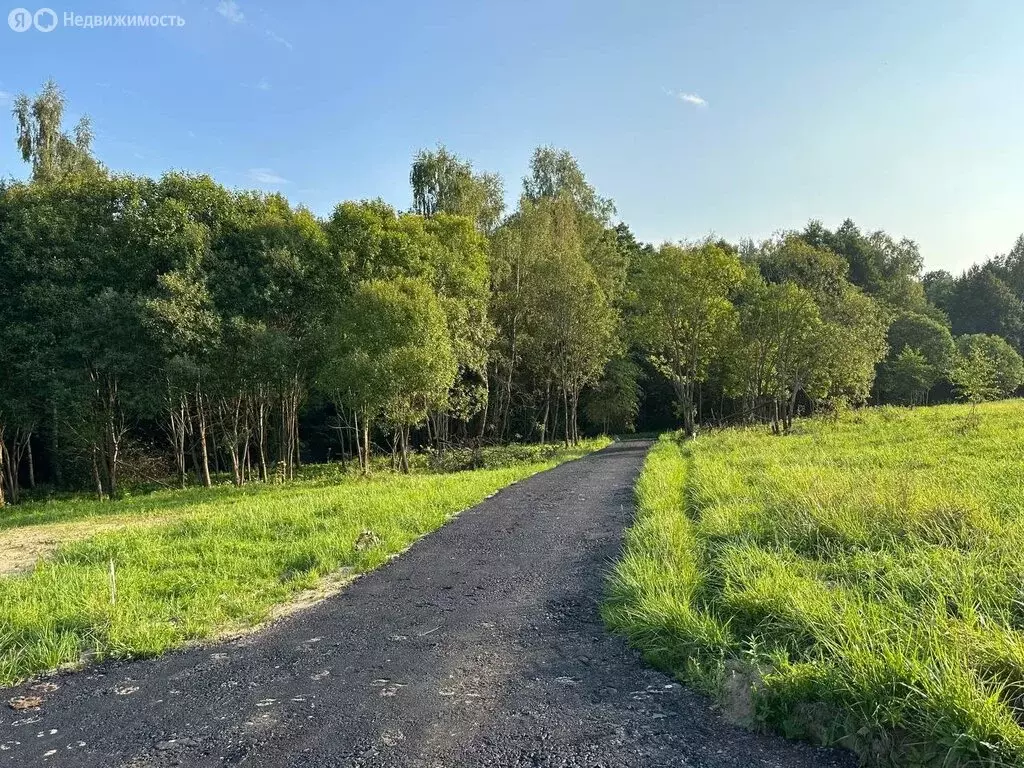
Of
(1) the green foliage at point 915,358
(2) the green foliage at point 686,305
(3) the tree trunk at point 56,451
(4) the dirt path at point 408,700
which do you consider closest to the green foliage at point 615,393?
(2) the green foliage at point 686,305

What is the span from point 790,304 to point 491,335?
1406 centimetres

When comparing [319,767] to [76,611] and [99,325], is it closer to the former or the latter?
[76,611]

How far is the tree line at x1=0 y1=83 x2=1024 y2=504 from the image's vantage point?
17.7 m

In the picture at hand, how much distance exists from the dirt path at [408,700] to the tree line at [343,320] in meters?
12.9

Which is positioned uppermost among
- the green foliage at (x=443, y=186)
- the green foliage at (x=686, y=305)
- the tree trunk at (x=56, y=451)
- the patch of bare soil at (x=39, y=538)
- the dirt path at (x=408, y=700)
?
the green foliage at (x=443, y=186)

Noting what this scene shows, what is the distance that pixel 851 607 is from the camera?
4.46m

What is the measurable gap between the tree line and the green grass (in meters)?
6.38

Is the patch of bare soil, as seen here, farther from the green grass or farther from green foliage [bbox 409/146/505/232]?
green foliage [bbox 409/146/505/232]

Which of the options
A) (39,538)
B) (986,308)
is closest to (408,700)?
(39,538)

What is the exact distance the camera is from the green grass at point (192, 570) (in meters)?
5.66

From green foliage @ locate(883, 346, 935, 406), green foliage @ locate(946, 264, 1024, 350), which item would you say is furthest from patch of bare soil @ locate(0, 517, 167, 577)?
green foliage @ locate(946, 264, 1024, 350)

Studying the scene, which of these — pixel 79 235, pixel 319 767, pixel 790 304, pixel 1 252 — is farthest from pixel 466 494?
pixel 790 304

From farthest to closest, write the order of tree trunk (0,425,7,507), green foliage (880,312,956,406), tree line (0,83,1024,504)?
green foliage (880,312,956,406), tree trunk (0,425,7,507), tree line (0,83,1024,504)

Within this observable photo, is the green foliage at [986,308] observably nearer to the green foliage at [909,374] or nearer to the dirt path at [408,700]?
the green foliage at [909,374]
